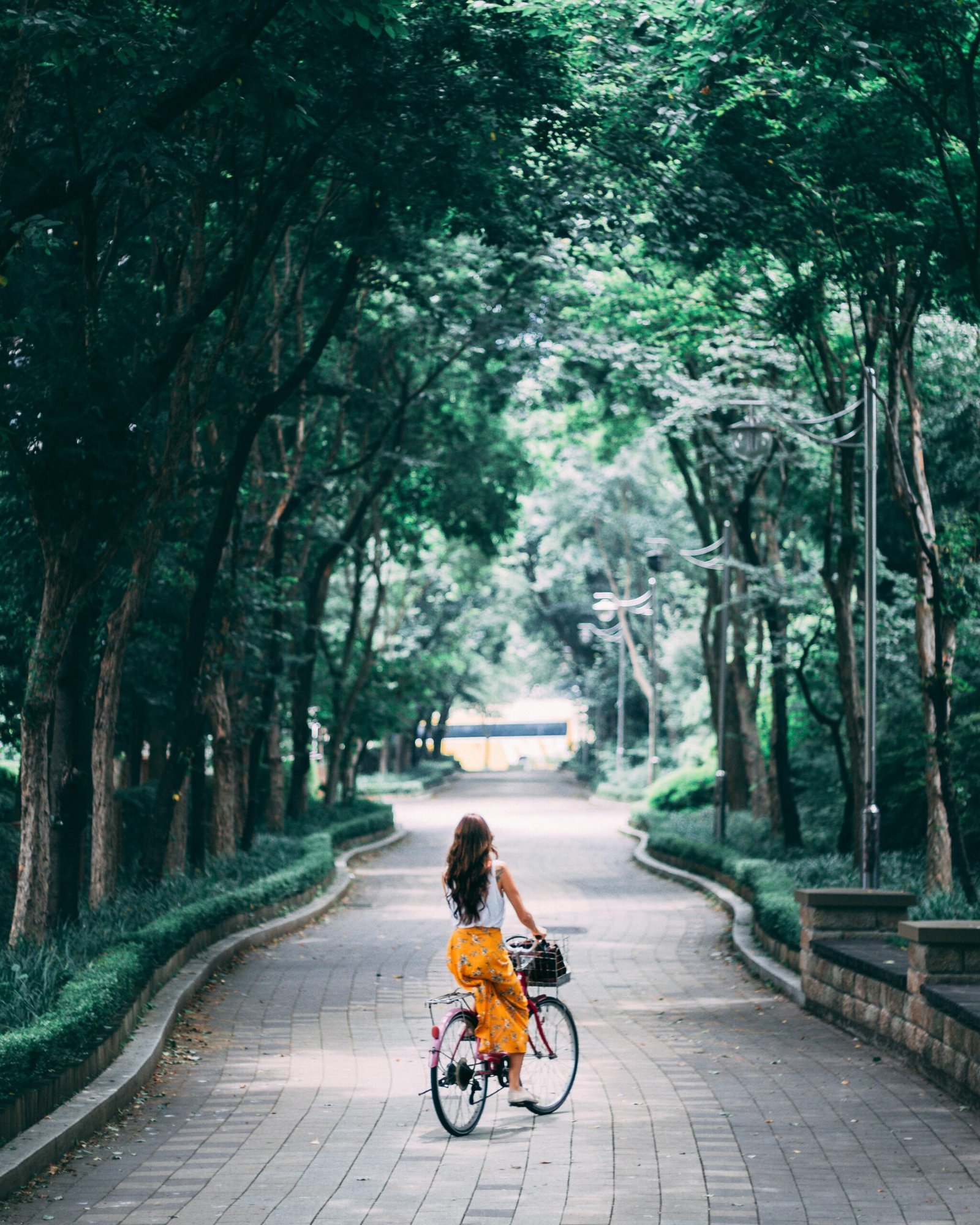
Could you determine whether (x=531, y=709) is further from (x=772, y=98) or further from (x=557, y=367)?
(x=772, y=98)

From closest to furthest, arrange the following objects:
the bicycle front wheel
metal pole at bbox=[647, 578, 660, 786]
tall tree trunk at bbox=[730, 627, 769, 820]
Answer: the bicycle front wheel < tall tree trunk at bbox=[730, 627, 769, 820] < metal pole at bbox=[647, 578, 660, 786]

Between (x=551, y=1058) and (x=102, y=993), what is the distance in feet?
8.68

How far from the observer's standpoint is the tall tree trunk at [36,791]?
11.5 m

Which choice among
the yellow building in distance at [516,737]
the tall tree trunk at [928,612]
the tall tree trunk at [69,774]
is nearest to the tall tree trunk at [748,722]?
the tall tree trunk at [928,612]

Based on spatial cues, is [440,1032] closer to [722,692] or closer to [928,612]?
[928,612]

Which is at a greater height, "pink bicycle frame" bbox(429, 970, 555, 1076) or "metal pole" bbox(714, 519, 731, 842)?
"metal pole" bbox(714, 519, 731, 842)

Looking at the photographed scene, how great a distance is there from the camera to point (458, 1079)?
25.0 ft

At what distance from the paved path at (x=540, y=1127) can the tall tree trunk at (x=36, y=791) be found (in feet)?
4.59

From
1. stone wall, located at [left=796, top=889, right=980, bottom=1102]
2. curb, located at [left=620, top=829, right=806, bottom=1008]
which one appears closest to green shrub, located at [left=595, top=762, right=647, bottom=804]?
curb, located at [left=620, top=829, right=806, bottom=1008]

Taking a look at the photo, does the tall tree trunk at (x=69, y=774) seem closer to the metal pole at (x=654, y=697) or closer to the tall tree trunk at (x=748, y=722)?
the tall tree trunk at (x=748, y=722)

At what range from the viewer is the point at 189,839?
67.7 ft

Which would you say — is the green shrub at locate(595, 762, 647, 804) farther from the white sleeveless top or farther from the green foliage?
the white sleeveless top

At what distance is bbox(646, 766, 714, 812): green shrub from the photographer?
121 feet

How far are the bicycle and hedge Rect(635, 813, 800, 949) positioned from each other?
576cm
